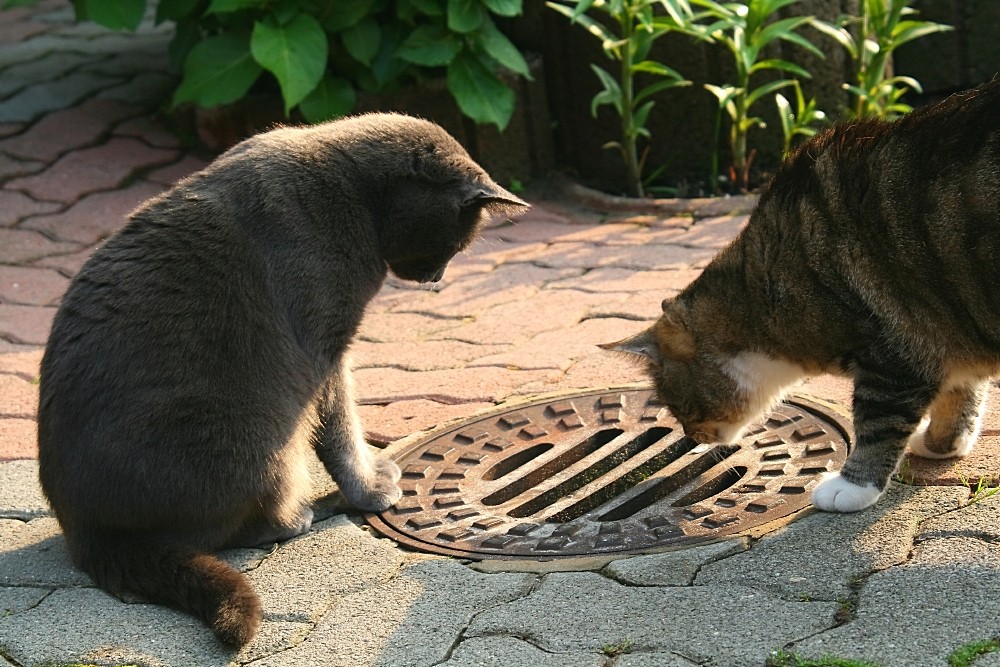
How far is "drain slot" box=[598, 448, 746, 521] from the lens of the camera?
3.36m

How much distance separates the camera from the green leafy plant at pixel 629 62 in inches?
216

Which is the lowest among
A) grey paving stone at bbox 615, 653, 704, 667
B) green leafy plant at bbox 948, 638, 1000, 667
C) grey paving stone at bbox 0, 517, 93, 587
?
grey paving stone at bbox 0, 517, 93, 587

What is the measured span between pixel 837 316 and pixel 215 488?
1.65 metres

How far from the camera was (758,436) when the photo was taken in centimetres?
366

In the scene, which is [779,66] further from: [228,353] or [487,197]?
[228,353]

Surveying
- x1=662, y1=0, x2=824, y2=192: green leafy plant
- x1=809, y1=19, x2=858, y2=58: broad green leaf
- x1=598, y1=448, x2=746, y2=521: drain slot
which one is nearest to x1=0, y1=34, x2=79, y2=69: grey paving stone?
x1=662, y1=0, x2=824, y2=192: green leafy plant

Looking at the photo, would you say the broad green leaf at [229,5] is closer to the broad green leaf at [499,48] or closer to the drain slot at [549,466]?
the broad green leaf at [499,48]

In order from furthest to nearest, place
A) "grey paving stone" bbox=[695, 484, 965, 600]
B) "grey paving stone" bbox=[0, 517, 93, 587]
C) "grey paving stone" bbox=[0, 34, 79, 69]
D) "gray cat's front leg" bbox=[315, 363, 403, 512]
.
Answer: "grey paving stone" bbox=[0, 34, 79, 69] → "gray cat's front leg" bbox=[315, 363, 403, 512] → "grey paving stone" bbox=[0, 517, 93, 587] → "grey paving stone" bbox=[695, 484, 965, 600]

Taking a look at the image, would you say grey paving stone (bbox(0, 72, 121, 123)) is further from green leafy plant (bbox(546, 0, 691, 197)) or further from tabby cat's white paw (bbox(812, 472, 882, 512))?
tabby cat's white paw (bbox(812, 472, 882, 512))

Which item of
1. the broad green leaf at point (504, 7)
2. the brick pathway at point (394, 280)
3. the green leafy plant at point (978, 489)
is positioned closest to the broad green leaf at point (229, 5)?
the brick pathway at point (394, 280)

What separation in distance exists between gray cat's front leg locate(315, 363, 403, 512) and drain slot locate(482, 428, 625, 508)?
30 cm

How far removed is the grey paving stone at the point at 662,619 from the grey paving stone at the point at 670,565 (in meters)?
0.04

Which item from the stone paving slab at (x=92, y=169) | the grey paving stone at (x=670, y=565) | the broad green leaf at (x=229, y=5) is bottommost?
the grey paving stone at (x=670, y=565)

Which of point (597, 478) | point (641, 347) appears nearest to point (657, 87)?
point (641, 347)
